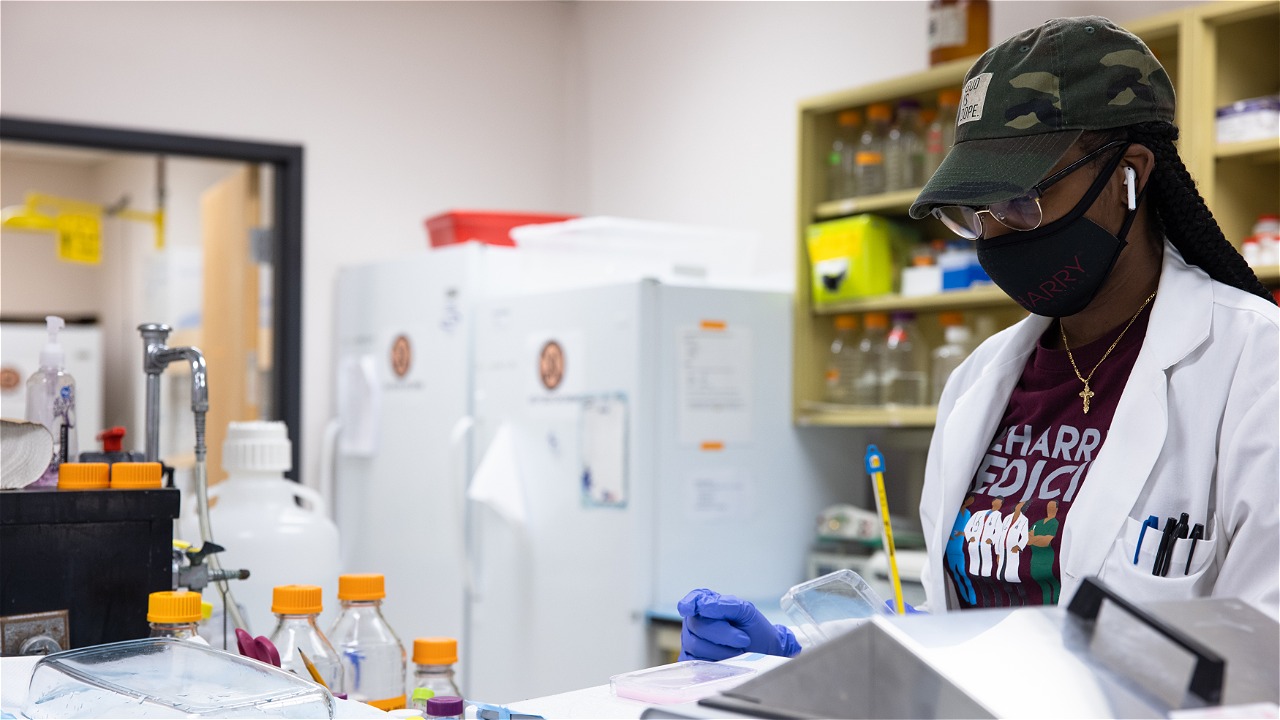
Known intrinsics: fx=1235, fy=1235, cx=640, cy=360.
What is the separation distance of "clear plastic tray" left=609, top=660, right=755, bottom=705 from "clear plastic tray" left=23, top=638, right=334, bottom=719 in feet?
0.88

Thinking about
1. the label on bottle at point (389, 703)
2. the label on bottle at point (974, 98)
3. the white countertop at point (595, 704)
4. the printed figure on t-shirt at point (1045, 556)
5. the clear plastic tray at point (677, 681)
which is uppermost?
the label on bottle at point (974, 98)

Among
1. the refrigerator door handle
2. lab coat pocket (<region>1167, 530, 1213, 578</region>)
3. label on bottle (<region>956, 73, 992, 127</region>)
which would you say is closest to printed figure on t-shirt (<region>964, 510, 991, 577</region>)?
lab coat pocket (<region>1167, 530, 1213, 578</region>)

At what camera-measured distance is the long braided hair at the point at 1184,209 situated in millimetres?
1283

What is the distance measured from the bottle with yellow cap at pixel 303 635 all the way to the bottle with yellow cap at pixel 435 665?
10cm

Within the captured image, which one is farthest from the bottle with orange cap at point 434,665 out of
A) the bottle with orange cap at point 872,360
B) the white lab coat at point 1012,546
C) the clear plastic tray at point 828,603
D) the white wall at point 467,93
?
the white wall at point 467,93

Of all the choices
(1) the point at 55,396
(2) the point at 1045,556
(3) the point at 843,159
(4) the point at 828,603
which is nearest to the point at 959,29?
(3) the point at 843,159

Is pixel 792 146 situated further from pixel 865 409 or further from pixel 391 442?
pixel 391 442

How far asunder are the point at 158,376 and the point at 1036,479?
3.83 ft

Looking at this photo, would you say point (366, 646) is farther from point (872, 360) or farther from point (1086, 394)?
point (872, 360)

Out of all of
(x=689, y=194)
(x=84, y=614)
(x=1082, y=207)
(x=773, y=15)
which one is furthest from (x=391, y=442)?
(x=1082, y=207)

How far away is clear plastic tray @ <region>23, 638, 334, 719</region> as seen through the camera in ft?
3.41

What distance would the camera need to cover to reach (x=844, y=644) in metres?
0.77

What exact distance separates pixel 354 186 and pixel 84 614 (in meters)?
2.94

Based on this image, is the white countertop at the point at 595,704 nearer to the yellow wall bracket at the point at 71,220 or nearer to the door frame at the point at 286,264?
the door frame at the point at 286,264
